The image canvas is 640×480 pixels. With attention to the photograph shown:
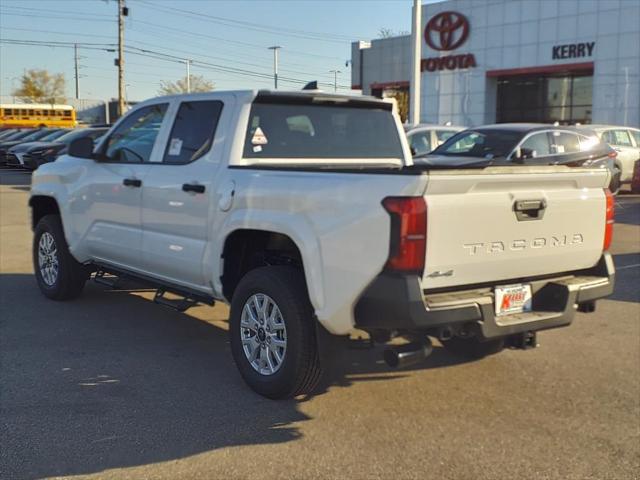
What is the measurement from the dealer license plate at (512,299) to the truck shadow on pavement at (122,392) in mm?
1293

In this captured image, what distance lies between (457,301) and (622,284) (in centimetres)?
518

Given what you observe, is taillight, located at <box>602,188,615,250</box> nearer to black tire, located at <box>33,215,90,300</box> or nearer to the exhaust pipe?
the exhaust pipe

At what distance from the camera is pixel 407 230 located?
3713 millimetres

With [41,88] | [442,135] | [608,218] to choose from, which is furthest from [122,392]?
[41,88]

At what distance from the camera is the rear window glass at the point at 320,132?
17.3 feet

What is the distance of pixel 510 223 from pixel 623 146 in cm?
1633

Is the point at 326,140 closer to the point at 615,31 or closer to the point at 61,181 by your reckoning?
the point at 61,181

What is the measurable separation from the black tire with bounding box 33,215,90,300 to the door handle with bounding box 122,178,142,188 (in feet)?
4.95

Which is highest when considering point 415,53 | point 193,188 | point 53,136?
point 415,53

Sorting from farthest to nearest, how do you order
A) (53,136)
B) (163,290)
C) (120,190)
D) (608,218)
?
(53,136) < (120,190) < (163,290) < (608,218)

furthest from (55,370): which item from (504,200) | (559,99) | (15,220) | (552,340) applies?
(559,99)

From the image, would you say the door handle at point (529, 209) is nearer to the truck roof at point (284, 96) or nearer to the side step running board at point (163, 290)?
the truck roof at point (284, 96)

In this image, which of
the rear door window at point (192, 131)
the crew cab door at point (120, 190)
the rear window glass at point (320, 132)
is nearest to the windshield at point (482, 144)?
the rear window glass at point (320, 132)

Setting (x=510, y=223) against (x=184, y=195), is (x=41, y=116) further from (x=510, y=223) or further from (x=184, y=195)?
(x=510, y=223)
